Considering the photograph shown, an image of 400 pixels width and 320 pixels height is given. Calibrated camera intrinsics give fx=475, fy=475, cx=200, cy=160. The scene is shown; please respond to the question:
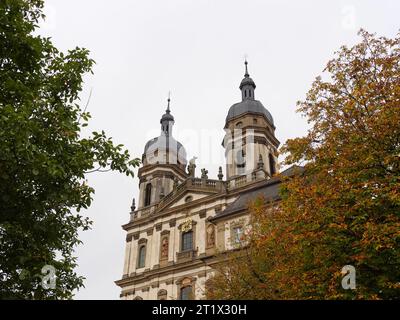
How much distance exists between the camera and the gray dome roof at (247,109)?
4922 centimetres

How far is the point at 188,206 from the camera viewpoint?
1710 inches

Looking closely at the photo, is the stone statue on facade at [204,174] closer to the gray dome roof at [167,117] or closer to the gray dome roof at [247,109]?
the gray dome roof at [247,109]

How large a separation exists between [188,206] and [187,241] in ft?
A: 10.8

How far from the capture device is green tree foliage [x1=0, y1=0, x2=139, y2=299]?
1005cm

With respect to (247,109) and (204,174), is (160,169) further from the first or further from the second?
(247,109)

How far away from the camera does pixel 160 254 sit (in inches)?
1693

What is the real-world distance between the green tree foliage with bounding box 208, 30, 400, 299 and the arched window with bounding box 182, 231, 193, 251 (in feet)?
83.1

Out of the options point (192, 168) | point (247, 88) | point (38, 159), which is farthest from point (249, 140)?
point (38, 159)

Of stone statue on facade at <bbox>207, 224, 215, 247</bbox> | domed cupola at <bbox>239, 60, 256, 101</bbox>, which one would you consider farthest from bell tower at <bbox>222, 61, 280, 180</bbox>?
stone statue on facade at <bbox>207, 224, 215, 247</bbox>


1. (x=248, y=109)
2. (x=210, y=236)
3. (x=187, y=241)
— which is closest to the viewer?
(x=210, y=236)

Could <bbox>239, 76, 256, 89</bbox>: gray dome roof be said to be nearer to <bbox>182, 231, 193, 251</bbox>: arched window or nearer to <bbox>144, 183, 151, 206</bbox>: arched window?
<bbox>144, 183, 151, 206</bbox>: arched window

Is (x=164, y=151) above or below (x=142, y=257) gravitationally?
above

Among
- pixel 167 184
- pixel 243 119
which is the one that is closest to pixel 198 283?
pixel 167 184
